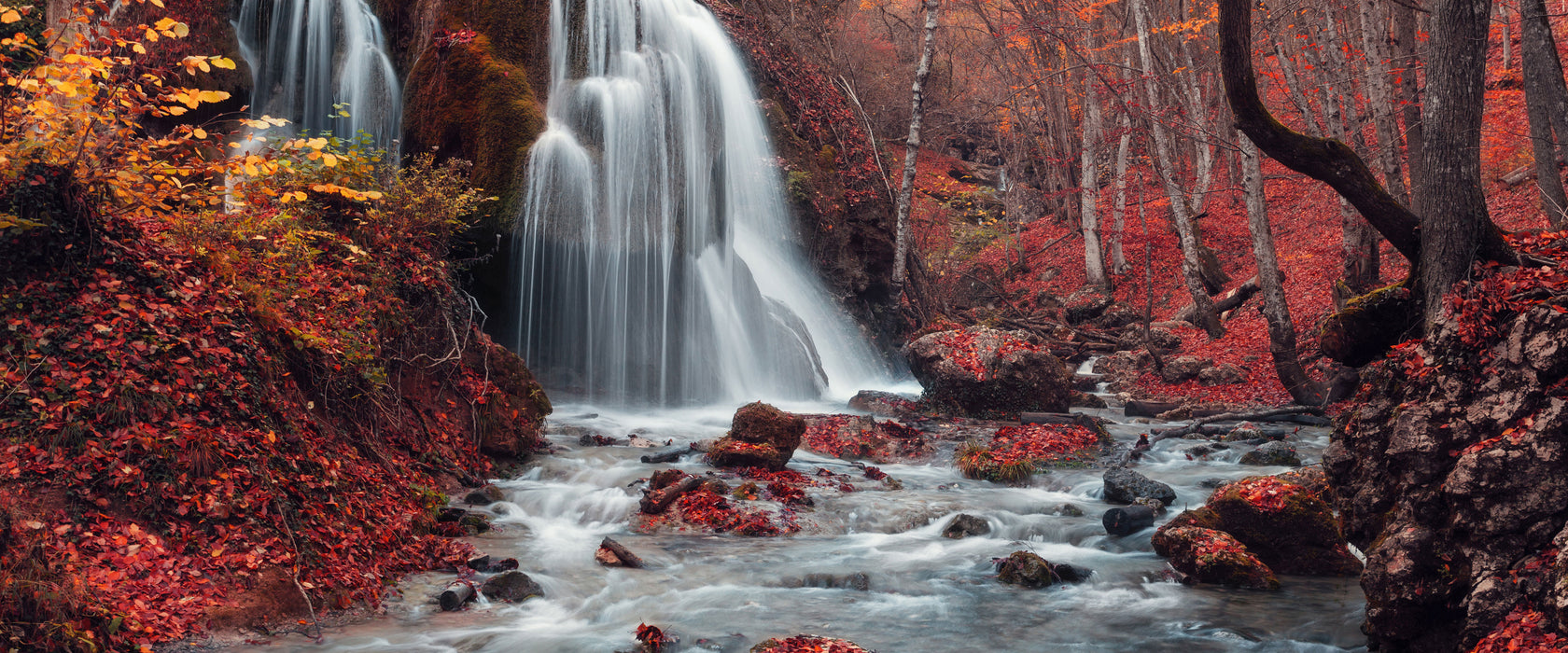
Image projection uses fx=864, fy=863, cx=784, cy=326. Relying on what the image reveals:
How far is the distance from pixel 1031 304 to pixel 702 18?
12.3 metres

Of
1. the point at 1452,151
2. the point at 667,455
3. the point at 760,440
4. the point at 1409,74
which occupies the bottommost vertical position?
the point at 667,455

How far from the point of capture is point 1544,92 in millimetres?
9609

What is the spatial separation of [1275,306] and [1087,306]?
893 centimetres

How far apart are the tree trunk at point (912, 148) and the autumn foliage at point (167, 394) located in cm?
1231

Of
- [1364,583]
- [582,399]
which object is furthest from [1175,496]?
[582,399]

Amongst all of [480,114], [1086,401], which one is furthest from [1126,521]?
[480,114]

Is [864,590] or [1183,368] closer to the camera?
[864,590]

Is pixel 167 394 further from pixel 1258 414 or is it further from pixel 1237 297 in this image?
pixel 1237 297

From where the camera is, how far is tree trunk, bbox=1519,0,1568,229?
9.10 metres

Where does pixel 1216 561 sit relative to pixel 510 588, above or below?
above

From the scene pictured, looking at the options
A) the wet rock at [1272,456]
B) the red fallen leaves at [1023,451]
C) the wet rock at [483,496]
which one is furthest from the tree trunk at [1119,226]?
the wet rock at [483,496]

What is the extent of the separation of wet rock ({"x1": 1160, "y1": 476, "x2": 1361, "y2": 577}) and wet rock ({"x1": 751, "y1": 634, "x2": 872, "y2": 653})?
3.83m

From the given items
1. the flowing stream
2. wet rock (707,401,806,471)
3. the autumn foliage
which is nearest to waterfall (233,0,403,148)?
the autumn foliage

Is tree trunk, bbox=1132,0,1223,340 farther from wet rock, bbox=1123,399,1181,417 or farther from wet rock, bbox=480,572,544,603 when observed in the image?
wet rock, bbox=480,572,544,603
